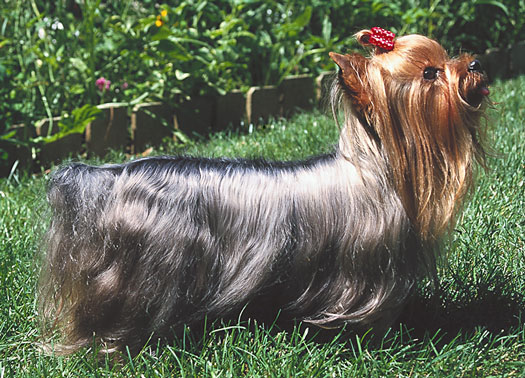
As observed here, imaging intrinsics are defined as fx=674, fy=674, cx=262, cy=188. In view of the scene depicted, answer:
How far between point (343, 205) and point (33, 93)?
9.15ft

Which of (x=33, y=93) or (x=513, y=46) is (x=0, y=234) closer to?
(x=33, y=93)

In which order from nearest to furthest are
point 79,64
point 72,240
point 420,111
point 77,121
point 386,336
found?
point 420,111, point 72,240, point 386,336, point 77,121, point 79,64

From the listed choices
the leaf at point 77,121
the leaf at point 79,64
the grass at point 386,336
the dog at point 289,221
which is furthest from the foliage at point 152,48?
the dog at point 289,221

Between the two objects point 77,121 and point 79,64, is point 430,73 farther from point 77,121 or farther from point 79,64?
point 79,64

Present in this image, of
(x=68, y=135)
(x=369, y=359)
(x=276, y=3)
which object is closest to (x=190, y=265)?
(x=369, y=359)

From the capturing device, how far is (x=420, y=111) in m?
2.01

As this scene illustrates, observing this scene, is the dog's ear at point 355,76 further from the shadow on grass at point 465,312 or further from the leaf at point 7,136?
the leaf at point 7,136

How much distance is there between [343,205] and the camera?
7.11 feet

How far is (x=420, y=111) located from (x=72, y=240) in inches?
45.5

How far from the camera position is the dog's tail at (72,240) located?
2.13 m

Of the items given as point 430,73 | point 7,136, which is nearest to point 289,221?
point 430,73

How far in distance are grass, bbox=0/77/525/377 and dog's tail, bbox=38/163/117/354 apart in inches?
5.5

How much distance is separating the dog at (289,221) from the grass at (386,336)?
96 mm

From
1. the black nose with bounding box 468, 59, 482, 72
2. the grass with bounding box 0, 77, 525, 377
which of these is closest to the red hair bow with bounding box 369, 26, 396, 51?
the black nose with bounding box 468, 59, 482, 72
